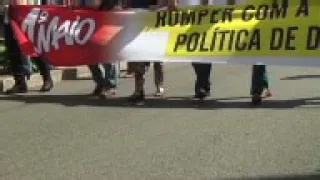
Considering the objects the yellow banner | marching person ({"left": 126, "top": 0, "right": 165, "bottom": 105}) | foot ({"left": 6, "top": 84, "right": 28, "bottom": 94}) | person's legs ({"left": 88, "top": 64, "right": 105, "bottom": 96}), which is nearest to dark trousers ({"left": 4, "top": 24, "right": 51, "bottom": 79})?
foot ({"left": 6, "top": 84, "right": 28, "bottom": 94})

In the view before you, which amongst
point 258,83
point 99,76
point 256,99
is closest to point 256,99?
point 256,99

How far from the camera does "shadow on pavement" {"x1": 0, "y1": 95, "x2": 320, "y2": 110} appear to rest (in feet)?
33.8

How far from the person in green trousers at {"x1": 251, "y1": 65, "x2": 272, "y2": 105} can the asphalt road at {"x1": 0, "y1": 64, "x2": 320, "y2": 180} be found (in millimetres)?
123

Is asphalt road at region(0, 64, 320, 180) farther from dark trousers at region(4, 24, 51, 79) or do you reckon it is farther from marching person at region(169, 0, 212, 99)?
dark trousers at region(4, 24, 51, 79)

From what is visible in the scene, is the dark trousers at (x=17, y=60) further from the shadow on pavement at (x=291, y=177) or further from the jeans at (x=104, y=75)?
the shadow on pavement at (x=291, y=177)

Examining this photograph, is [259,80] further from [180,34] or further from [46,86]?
[46,86]

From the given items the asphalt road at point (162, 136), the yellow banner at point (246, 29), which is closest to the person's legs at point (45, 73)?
the asphalt road at point (162, 136)

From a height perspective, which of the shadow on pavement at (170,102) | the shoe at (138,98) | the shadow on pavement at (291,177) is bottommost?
the shadow on pavement at (170,102)

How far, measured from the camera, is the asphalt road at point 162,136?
6871 millimetres

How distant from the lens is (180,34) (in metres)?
10.4

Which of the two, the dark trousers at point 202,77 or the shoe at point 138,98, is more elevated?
the dark trousers at point 202,77

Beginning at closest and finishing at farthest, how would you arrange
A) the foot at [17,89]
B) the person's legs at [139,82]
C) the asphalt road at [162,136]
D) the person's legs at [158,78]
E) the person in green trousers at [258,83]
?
the asphalt road at [162,136]
the person in green trousers at [258,83]
the person's legs at [139,82]
the person's legs at [158,78]
the foot at [17,89]

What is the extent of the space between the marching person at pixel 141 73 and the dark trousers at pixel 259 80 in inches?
54.8

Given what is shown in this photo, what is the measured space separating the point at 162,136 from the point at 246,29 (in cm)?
243
